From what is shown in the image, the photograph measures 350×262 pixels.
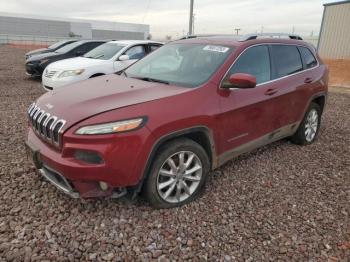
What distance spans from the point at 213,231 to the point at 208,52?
2.08 metres

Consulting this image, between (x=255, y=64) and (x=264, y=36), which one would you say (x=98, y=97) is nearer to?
(x=255, y=64)

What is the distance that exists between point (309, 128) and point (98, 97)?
3671 mm

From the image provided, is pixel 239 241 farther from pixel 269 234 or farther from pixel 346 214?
pixel 346 214

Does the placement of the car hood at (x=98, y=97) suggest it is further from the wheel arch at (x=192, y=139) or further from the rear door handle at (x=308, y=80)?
the rear door handle at (x=308, y=80)

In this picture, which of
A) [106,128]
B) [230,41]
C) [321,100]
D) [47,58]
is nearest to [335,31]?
[321,100]

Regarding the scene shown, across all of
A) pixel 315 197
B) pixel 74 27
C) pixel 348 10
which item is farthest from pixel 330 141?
pixel 74 27

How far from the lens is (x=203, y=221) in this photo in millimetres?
3014

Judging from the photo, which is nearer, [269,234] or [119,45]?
[269,234]

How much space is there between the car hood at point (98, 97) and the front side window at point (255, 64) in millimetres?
822

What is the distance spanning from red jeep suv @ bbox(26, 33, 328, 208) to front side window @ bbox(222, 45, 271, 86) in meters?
0.01

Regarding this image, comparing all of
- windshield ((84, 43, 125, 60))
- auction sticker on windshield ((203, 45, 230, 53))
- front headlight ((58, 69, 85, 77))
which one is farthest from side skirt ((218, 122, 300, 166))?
windshield ((84, 43, 125, 60))

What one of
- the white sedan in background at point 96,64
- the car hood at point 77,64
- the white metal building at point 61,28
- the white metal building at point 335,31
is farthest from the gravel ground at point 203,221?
the white metal building at point 61,28

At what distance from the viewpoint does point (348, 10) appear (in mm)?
17797

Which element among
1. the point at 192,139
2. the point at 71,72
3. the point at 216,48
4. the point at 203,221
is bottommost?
the point at 203,221
